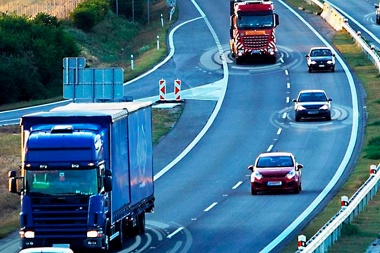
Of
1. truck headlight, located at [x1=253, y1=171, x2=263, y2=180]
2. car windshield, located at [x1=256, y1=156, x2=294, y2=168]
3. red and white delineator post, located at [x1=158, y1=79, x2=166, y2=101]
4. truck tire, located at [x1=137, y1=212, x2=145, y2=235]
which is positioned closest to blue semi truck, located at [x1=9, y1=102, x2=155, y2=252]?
truck tire, located at [x1=137, y1=212, x2=145, y2=235]

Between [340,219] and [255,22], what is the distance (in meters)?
45.5

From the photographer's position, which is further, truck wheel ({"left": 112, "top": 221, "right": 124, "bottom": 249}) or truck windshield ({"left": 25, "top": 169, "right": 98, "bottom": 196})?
truck wheel ({"left": 112, "top": 221, "right": 124, "bottom": 249})

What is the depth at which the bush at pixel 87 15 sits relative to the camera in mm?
96669

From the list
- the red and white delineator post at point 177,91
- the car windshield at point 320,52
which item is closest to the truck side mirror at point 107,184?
the red and white delineator post at point 177,91

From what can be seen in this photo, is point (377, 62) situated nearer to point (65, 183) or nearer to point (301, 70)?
point (301, 70)

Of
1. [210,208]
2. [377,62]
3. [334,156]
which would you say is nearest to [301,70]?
[377,62]

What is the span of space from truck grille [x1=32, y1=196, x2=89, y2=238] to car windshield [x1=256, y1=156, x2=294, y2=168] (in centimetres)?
1464

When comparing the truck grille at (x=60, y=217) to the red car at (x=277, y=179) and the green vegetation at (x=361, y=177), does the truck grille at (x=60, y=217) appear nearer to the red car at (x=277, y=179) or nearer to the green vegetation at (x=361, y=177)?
the green vegetation at (x=361, y=177)

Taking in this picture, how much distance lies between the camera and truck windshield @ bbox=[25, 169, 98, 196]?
92.4 ft

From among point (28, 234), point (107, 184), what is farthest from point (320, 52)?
point (28, 234)

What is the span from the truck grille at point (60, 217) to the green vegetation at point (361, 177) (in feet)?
17.2

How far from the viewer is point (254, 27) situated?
74500mm

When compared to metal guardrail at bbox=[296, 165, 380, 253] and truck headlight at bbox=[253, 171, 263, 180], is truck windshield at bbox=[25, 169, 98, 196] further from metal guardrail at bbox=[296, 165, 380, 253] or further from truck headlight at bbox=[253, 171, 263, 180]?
truck headlight at bbox=[253, 171, 263, 180]

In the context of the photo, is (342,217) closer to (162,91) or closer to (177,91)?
(177,91)
